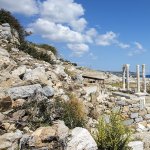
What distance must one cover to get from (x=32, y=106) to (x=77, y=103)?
1875 mm

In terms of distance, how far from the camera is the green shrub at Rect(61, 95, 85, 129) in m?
10.5

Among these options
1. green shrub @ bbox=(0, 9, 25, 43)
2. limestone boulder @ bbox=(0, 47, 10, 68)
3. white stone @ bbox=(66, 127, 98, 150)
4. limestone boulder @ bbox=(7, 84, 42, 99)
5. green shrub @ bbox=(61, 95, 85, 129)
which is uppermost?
green shrub @ bbox=(0, 9, 25, 43)

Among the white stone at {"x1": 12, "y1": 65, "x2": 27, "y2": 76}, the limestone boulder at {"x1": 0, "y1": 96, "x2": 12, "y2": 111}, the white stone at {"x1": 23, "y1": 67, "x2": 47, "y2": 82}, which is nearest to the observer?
the limestone boulder at {"x1": 0, "y1": 96, "x2": 12, "y2": 111}

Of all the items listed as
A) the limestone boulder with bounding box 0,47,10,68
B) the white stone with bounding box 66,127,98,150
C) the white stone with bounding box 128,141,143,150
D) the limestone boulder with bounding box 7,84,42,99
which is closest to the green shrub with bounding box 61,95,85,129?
the white stone with bounding box 66,127,98,150

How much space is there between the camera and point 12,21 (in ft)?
79.5

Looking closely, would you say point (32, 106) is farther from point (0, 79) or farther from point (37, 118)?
point (0, 79)

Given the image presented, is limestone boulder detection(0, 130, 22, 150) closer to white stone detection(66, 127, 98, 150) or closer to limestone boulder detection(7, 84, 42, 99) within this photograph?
white stone detection(66, 127, 98, 150)

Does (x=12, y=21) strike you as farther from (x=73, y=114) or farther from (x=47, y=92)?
(x=73, y=114)

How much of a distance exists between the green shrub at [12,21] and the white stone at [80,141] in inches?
590

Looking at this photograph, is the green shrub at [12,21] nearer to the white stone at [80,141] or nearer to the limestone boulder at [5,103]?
the limestone boulder at [5,103]

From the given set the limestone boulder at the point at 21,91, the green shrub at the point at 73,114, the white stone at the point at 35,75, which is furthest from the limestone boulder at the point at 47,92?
the white stone at the point at 35,75

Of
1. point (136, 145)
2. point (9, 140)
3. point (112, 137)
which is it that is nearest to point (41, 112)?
point (9, 140)

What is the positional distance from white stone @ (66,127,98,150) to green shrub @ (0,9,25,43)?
15.0m

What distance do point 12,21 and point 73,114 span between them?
48.6ft
